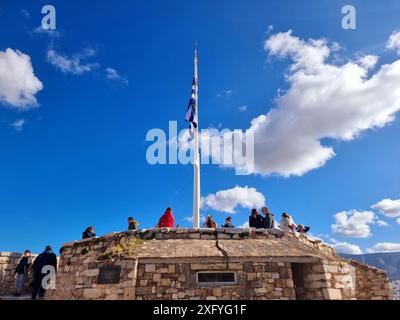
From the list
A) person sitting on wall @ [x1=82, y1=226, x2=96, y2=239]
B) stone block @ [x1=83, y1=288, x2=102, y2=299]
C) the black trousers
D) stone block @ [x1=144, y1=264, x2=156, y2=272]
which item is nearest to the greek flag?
person sitting on wall @ [x1=82, y1=226, x2=96, y2=239]

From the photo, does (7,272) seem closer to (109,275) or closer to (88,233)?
(88,233)

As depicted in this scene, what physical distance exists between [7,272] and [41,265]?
280 centimetres

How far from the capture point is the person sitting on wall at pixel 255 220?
39.8ft

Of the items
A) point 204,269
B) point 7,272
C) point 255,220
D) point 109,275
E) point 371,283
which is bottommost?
point 109,275

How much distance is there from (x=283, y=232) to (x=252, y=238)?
115 centimetres

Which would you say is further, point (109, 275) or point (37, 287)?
point (37, 287)

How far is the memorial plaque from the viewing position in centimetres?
966

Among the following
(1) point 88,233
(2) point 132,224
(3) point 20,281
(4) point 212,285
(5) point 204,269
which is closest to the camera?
(4) point 212,285

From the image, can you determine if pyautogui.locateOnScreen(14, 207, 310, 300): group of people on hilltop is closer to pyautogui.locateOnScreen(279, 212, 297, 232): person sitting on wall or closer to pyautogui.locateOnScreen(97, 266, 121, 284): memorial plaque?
pyautogui.locateOnScreen(279, 212, 297, 232): person sitting on wall

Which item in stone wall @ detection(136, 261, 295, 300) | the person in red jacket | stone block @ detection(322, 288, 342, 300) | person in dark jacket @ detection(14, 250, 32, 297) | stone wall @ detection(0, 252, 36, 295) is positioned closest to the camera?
stone wall @ detection(136, 261, 295, 300)

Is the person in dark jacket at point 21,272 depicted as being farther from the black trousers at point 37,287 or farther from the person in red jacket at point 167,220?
the person in red jacket at point 167,220

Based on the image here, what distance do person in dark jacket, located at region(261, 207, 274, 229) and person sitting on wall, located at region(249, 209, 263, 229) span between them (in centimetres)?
16

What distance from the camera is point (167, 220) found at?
12.1 m

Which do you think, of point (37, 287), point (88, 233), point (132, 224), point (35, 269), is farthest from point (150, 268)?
point (35, 269)
